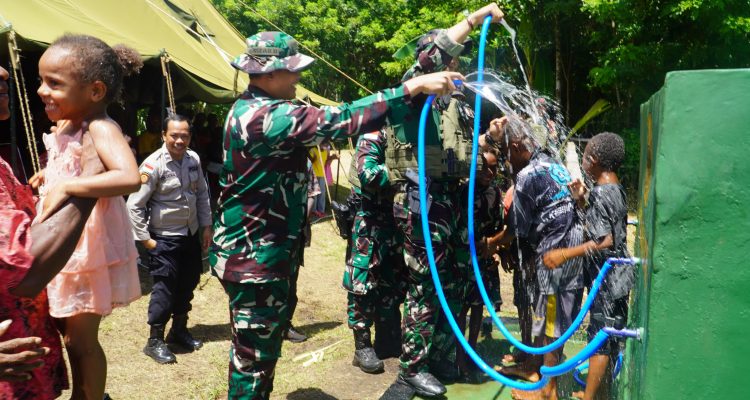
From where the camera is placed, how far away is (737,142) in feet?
6.09

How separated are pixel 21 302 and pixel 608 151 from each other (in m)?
3.14

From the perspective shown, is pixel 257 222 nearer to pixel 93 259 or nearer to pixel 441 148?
pixel 93 259

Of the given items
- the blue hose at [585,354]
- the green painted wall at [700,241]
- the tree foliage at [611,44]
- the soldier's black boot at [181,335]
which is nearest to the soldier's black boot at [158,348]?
the soldier's black boot at [181,335]

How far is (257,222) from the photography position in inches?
128

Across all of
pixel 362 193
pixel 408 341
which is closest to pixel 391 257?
pixel 362 193

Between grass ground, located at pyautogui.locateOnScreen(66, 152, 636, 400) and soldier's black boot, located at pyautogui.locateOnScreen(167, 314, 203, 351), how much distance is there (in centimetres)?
10

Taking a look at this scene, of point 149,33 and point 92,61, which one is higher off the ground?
point 149,33

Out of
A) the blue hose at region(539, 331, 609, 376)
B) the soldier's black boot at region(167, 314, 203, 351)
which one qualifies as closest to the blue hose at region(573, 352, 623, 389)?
the blue hose at region(539, 331, 609, 376)

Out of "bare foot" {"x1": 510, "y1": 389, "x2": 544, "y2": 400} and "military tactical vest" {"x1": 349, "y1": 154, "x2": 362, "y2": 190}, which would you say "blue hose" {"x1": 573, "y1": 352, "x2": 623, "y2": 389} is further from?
"military tactical vest" {"x1": 349, "y1": 154, "x2": 362, "y2": 190}

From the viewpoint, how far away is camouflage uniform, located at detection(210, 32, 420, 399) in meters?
3.18

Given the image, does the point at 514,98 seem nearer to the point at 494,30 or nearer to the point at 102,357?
the point at 102,357

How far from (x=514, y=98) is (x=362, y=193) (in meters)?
1.31

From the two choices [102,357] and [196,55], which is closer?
[102,357]

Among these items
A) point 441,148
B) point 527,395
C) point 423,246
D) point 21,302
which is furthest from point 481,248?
point 21,302
